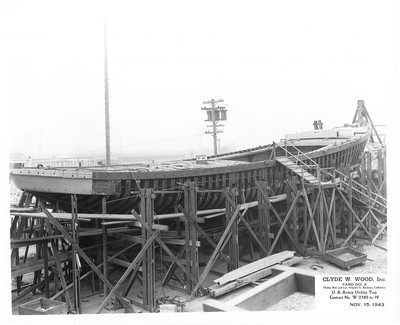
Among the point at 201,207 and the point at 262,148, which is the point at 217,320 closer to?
the point at 201,207

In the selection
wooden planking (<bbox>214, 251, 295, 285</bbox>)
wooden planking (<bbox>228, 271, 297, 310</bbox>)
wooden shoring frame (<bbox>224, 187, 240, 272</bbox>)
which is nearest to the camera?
wooden planking (<bbox>228, 271, 297, 310</bbox>)

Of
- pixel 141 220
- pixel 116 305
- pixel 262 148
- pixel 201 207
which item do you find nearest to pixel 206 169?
pixel 201 207

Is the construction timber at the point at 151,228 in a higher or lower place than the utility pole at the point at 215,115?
A: lower

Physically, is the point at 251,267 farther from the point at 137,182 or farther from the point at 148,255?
the point at 137,182

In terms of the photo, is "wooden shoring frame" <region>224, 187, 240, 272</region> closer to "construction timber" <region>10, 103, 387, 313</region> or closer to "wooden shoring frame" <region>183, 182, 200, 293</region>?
"construction timber" <region>10, 103, 387, 313</region>

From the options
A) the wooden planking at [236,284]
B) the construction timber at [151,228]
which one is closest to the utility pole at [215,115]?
→ the construction timber at [151,228]

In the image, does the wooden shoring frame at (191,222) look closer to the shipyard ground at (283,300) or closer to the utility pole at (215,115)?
the shipyard ground at (283,300)

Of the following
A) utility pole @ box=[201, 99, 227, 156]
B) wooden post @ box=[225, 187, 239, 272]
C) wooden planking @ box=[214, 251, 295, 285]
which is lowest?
wooden planking @ box=[214, 251, 295, 285]

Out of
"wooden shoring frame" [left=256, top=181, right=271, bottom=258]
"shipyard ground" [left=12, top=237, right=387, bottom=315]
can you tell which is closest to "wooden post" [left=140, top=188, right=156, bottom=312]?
"shipyard ground" [left=12, top=237, right=387, bottom=315]

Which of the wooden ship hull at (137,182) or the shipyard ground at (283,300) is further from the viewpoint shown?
the wooden ship hull at (137,182)
